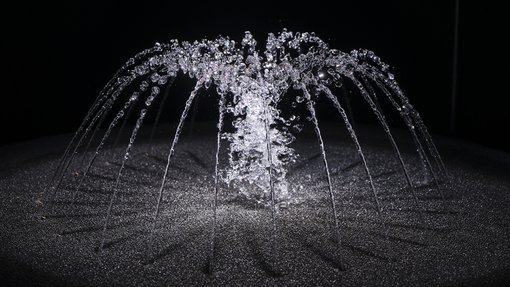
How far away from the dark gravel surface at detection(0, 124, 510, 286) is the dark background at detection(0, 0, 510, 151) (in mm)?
1470

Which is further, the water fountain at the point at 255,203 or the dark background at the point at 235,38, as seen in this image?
the dark background at the point at 235,38

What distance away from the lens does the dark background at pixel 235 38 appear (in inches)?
281

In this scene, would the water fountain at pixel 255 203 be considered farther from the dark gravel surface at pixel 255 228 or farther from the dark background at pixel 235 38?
the dark background at pixel 235 38

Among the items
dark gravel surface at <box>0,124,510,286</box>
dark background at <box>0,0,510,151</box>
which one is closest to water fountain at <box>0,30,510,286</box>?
dark gravel surface at <box>0,124,510,286</box>

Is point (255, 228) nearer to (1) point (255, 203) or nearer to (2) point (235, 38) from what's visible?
(1) point (255, 203)

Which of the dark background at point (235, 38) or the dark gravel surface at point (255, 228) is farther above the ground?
the dark background at point (235, 38)

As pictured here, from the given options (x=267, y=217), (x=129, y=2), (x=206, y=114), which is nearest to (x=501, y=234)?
(x=267, y=217)

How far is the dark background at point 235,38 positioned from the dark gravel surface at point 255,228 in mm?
1470

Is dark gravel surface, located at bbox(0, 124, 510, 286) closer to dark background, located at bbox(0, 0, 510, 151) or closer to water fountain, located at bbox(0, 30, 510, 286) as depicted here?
water fountain, located at bbox(0, 30, 510, 286)

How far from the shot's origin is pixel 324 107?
299 inches

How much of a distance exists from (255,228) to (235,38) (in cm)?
347

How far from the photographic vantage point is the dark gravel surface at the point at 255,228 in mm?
3561

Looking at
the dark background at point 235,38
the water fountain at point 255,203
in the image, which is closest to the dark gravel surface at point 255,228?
the water fountain at point 255,203

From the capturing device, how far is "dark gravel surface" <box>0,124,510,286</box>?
3.56m
